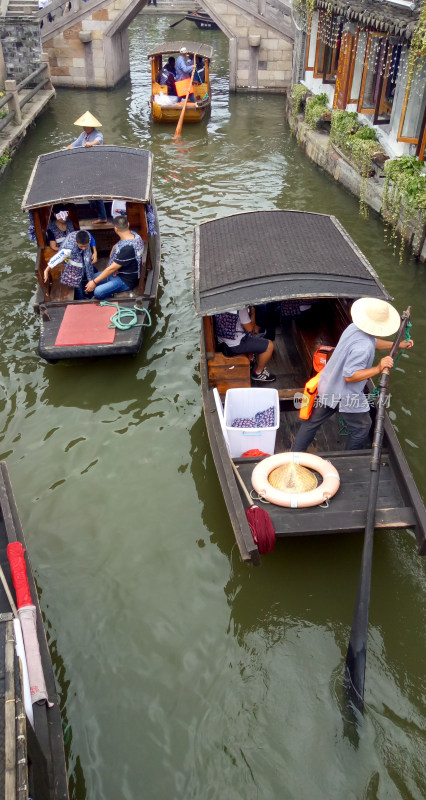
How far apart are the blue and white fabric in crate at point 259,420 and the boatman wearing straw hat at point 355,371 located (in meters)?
0.66

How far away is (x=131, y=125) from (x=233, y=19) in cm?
618

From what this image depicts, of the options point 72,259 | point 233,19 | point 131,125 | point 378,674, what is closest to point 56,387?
point 72,259

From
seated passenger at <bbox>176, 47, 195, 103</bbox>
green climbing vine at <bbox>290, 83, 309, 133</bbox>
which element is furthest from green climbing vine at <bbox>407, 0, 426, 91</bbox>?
seated passenger at <bbox>176, 47, 195, 103</bbox>

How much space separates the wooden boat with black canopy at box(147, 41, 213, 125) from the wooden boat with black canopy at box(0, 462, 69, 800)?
682 inches

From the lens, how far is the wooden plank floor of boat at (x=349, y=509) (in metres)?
5.32

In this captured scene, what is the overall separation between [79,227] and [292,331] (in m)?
4.68

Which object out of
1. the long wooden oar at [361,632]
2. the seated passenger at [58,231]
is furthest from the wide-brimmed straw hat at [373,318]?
the seated passenger at [58,231]

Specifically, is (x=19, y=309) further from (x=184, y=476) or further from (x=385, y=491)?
(x=385, y=491)

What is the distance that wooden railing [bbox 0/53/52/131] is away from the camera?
1695cm

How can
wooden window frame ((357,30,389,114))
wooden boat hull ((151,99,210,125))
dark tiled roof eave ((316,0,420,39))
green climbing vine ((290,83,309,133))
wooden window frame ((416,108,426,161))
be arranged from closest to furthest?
dark tiled roof eave ((316,0,420,39)) → wooden window frame ((416,108,426,161)) → wooden window frame ((357,30,389,114)) → green climbing vine ((290,83,309,133)) → wooden boat hull ((151,99,210,125))

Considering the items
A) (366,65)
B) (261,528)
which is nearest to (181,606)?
(261,528)

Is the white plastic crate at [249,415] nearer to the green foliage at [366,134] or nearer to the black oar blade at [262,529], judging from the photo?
the black oar blade at [262,529]

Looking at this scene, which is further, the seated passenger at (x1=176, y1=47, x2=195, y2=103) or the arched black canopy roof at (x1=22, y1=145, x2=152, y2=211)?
the seated passenger at (x1=176, y1=47, x2=195, y2=103)

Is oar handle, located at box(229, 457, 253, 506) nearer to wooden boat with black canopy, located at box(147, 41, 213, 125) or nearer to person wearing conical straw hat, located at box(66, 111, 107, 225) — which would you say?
person wearing conical straw hat, located at box(66, 111, 107, 225)
